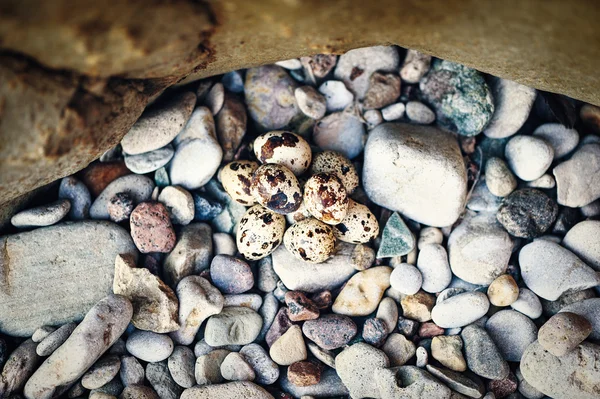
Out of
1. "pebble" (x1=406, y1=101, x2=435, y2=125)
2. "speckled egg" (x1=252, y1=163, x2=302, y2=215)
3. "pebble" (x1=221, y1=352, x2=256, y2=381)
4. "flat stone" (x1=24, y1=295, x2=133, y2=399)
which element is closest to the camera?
"flat stone" (x1=24, y1=295, x2=133, y2=399)

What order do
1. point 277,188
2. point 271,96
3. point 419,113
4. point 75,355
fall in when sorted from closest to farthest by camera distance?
point 75,355 → point 277,188 → point 419,113 → point 271,96

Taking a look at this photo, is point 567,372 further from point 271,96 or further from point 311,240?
point 271,96

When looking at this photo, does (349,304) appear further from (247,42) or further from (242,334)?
(247,42)

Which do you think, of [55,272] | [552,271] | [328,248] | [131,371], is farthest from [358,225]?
[55,272]

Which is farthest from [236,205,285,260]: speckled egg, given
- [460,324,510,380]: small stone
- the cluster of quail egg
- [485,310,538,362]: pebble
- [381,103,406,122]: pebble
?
[485,310,538,362]: pebble

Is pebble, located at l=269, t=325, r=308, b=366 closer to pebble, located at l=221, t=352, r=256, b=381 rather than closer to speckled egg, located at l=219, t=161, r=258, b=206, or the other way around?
pebble, located at l=221, t=352, r=256, b=381

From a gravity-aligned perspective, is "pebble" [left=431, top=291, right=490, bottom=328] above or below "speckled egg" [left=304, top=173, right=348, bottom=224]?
below
